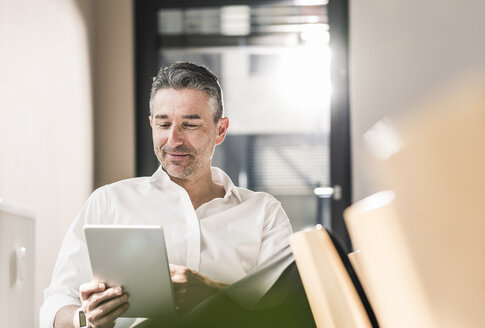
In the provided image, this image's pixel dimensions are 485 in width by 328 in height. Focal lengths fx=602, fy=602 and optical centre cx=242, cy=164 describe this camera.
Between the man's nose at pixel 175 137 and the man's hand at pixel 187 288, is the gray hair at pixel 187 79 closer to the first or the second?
the man's nose at pixel 175 137

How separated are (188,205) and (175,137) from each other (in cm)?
18

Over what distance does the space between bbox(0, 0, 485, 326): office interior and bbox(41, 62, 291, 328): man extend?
0.98 metres

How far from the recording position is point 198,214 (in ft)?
4.95

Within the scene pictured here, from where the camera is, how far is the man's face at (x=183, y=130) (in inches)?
56.6

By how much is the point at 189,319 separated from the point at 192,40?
2.59m

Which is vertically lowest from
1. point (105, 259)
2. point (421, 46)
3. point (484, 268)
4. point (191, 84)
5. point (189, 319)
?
point (189, 319)

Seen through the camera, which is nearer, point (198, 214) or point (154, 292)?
point (154, 292)

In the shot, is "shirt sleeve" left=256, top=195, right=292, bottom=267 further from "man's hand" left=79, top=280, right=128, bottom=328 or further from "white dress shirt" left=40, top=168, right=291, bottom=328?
"man's hand" left=79, top=280, right=128, bottom=328

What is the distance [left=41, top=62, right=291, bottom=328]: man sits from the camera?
143 centimetres

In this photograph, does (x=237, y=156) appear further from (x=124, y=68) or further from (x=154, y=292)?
(x=154, y=292)

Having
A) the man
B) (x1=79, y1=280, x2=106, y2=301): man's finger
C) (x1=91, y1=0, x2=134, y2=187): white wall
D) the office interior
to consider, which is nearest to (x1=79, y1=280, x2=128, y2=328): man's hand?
(x1=79, y1=280, x2=106, y2=301): man's finger

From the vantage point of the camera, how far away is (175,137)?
1.45 m

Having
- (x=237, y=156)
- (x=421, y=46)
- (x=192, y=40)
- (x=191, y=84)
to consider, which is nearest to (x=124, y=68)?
(x=192, y=40)

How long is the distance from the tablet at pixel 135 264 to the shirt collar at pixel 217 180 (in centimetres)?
50
